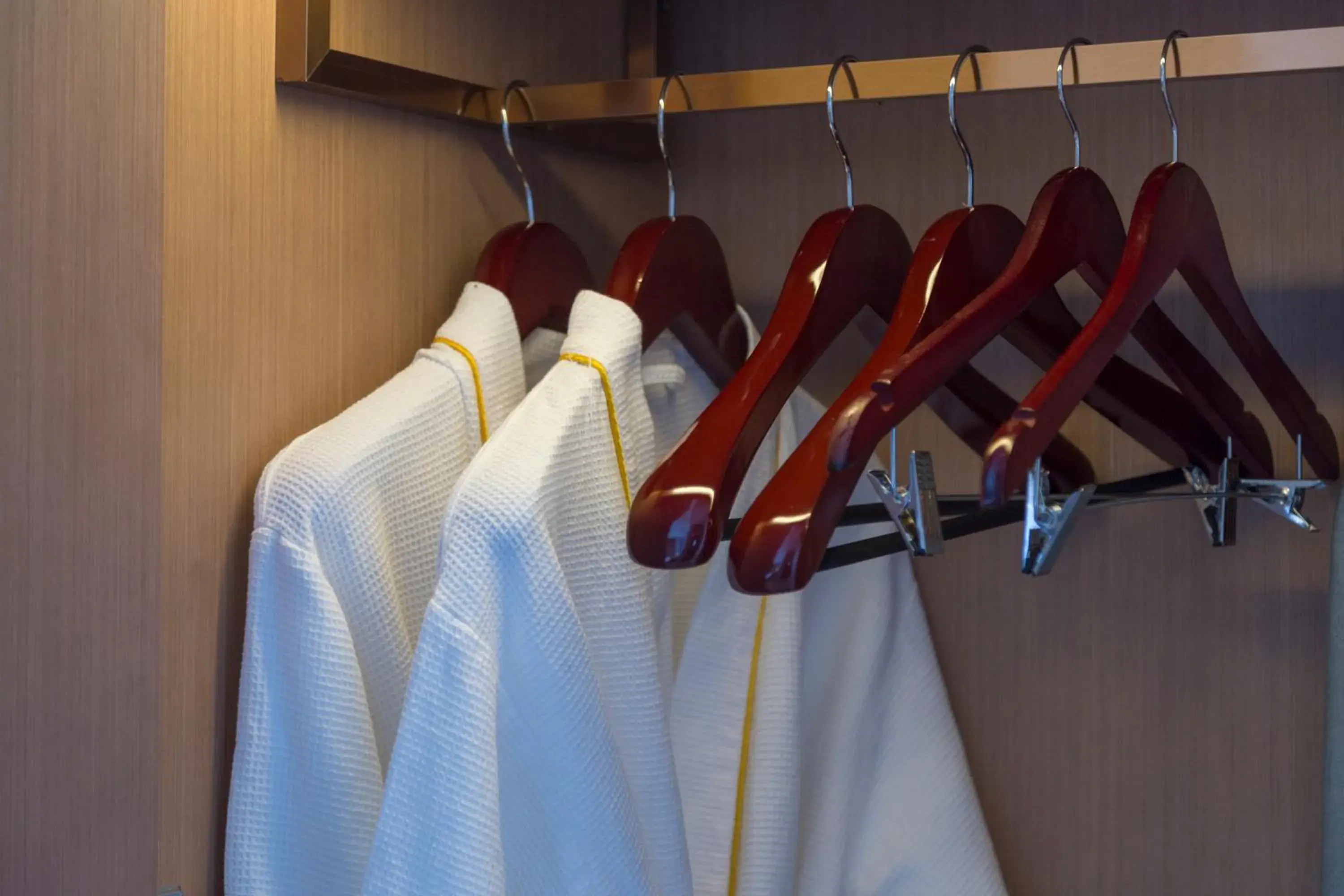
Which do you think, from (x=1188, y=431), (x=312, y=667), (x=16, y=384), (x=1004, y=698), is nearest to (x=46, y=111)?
(x=16, y=384)

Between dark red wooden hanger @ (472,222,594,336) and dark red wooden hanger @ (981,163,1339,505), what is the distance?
13.8 inches

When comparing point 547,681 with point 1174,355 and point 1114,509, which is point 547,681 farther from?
point 1114,509

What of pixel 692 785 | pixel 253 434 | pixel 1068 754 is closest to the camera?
pixel 253 434

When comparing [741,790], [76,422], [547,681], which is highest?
[76,422]

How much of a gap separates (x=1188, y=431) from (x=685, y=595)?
35cm

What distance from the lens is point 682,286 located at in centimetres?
86

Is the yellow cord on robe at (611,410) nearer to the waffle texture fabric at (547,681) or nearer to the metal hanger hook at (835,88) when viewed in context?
the waffle texture fabric at (547,681)

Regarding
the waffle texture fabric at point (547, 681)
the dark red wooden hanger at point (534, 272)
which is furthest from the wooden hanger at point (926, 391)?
the dark red wooden hanger at point (534, 272)

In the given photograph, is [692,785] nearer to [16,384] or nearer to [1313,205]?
[16,384]

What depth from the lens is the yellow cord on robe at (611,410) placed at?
78cm

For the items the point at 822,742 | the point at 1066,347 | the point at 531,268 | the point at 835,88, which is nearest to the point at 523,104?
the point at 531,268

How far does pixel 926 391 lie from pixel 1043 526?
0.16m

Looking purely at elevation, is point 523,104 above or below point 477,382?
above

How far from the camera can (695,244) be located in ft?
2.83
